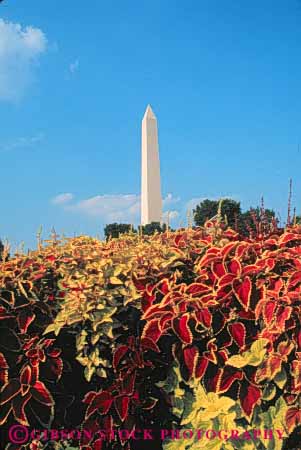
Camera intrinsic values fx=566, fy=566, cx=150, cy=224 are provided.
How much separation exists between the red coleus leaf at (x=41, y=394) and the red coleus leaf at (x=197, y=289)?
0.77 meters

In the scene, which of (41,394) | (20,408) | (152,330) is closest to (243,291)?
(152,330)

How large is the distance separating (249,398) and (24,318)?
1069mm

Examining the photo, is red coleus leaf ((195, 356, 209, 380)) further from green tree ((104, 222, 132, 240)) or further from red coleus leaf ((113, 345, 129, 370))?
green tree ((104, 222, 132, 240))

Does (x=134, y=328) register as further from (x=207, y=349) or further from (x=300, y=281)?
(x=300, y=281)

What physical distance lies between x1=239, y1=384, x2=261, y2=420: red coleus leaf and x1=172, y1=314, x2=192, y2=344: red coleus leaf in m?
0.32

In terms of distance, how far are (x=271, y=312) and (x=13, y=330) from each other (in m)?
1.16

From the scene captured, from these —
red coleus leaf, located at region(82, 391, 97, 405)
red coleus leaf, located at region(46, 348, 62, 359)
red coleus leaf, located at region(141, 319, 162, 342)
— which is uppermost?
red coleus leaf, located at region(141, 319, 162, 342)

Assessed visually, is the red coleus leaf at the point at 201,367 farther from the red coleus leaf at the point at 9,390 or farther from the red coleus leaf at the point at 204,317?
the red coleus leaf at the point at 9,390

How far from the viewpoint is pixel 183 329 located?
2428mm

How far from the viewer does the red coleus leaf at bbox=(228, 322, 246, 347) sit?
2.43 m

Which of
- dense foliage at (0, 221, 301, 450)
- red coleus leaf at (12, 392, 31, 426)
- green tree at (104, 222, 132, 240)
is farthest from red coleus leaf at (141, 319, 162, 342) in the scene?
green tree at (104, 222, 132, 240)

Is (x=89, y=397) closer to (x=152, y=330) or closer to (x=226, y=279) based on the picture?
(x=152, y=330)

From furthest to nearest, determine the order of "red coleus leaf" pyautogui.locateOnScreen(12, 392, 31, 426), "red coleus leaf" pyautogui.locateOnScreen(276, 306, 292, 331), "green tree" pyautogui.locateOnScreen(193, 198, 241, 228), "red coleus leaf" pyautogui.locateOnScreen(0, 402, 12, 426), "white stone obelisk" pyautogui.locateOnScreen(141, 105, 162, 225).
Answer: "white stone obelisk" pyautogui.locateOnScreen(141, 105, 162, 225) → "green tree" pyautogui.locateOnScreen(193, 198, 241, 228) → "red coleus leaf" pyautogui.locateOnScreen(0, 402, 12, 426) → "red coleus leaf" pyautogui.locateOnScreen(12, 392, 31, 426) → "red coleus leaf" pyautogui.locateOnScreen(276, 306, 292, 331)

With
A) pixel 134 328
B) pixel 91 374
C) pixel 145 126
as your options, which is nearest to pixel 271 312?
pixel 134 328
